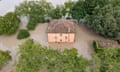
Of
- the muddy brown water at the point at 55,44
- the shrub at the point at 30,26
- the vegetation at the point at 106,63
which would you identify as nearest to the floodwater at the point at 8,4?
the muddy brown water at the point at 55,44

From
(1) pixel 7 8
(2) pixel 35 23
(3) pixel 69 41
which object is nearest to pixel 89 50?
(3) pixel 69 41

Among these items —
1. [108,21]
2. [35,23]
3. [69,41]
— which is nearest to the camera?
[108,21]

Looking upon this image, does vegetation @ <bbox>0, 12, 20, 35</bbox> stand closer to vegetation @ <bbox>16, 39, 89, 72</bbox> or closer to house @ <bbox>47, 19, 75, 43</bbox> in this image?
house @ <bbox>47, 19, 75, 43</bbox>

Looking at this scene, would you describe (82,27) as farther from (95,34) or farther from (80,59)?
(80,59)

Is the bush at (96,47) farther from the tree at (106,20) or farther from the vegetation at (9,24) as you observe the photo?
the vegetation at (9,24)

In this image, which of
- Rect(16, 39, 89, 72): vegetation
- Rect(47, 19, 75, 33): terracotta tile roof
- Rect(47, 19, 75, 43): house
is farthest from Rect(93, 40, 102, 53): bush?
Rect(16, 39, 89, 72): vegetation

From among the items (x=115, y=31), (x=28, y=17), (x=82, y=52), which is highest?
(x=28, y=17)

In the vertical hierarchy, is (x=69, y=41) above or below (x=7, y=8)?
below
